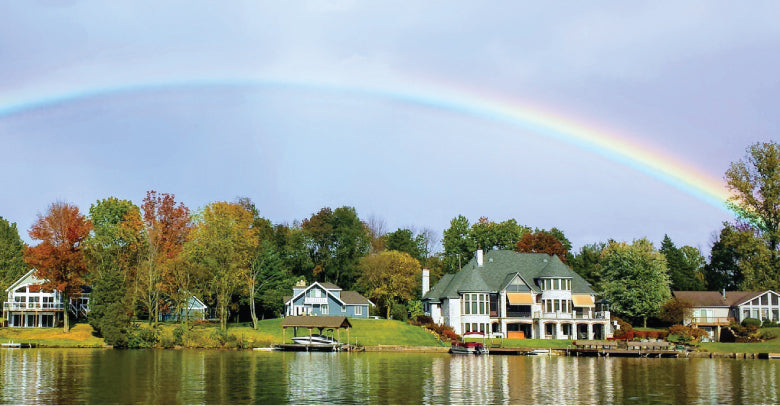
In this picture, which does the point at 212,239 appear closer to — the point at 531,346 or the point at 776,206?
the point at 531,346

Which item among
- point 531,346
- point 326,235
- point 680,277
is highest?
point 326,235

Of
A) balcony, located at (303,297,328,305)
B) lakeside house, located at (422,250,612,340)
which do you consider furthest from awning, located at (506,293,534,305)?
balcony, located at (303,297,328,305)

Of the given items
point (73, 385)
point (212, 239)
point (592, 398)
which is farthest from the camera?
point (212, 239)

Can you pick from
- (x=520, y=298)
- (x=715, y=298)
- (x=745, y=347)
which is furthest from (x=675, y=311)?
(x=520, y=298)

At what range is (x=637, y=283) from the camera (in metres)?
95.1

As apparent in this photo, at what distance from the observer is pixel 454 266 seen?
412 ft

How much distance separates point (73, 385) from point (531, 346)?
54.3 metres

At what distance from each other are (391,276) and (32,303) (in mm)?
51387

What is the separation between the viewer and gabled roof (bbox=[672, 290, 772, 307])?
10238cm

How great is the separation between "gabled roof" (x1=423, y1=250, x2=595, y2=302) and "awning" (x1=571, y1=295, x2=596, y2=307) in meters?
1.05

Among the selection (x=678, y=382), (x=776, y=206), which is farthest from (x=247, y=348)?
(x=776, y=206)

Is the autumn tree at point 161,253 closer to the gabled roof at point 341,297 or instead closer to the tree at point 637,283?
the gabled roof at point 341,297

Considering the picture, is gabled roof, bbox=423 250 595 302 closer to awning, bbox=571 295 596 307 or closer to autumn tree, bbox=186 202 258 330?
awning, bbox=571 295 596 307

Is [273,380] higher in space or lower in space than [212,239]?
lower
